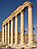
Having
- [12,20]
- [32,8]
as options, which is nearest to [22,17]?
[32,8]

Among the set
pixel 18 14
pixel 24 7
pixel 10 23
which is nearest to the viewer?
pixel 24 7

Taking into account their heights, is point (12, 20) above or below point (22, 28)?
above

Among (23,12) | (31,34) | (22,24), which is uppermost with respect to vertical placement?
(23,12)

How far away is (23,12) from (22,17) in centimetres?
173

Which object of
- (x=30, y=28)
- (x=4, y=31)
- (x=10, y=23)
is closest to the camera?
(x=30, y=28)

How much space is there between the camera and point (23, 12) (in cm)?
5722

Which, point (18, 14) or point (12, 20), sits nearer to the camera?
point (18, 14)

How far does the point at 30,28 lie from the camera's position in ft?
165

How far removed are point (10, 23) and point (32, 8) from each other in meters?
20.3

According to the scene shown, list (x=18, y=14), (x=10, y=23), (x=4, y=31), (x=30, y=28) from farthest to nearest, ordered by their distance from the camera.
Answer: (x=4, y=31) → (x=10, y=23) → (x=18, y=14) → (x=30, y=28)

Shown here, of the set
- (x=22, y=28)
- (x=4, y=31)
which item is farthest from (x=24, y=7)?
(x=4, y=31)

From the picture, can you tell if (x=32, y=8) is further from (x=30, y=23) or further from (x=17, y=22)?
(x=17, y=22)

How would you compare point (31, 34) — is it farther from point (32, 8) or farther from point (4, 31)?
point (4, 31)

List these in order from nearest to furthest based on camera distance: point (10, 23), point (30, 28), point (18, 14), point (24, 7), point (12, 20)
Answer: point (30, 28), point (24, 7), point (18, 14), point (12, 20), point (10, 23)
